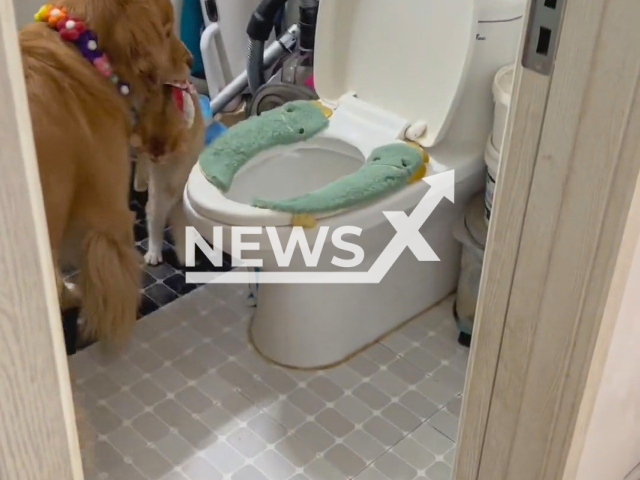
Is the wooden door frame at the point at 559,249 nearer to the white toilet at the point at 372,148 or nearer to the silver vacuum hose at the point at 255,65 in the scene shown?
the white toilet at the point at 372,148

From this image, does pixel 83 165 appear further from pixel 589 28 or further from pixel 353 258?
pixel 589 28

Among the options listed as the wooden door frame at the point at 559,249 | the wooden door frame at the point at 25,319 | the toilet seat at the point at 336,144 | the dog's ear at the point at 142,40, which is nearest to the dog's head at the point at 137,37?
the dog's ear at the point at 142,40

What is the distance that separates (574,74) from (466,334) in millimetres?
1178

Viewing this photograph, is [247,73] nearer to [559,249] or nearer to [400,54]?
[400,54]

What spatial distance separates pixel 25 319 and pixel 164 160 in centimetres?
134

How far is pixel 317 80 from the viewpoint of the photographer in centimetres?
189

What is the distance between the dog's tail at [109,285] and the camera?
1.66 metres

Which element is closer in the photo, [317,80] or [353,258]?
[353,258]

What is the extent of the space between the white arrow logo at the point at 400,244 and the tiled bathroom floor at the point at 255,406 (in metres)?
0.21

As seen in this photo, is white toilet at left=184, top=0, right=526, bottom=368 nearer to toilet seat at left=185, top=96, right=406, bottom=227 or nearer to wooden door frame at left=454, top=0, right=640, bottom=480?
toilet seat at left=185, top=96, right=406, bottom=227

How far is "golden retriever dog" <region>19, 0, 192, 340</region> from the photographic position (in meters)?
1.50

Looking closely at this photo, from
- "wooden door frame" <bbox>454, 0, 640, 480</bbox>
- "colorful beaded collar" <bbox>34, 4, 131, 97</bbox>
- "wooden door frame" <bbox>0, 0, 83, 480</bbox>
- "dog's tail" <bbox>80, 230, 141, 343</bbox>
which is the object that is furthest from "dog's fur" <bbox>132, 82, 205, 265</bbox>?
"wooden door frame" <bbox>0, 0, 83, 480</bbox>

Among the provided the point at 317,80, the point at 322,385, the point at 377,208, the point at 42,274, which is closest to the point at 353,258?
the point at 377,208

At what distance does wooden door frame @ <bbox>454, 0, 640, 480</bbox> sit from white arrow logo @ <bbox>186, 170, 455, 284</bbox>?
0.67m
